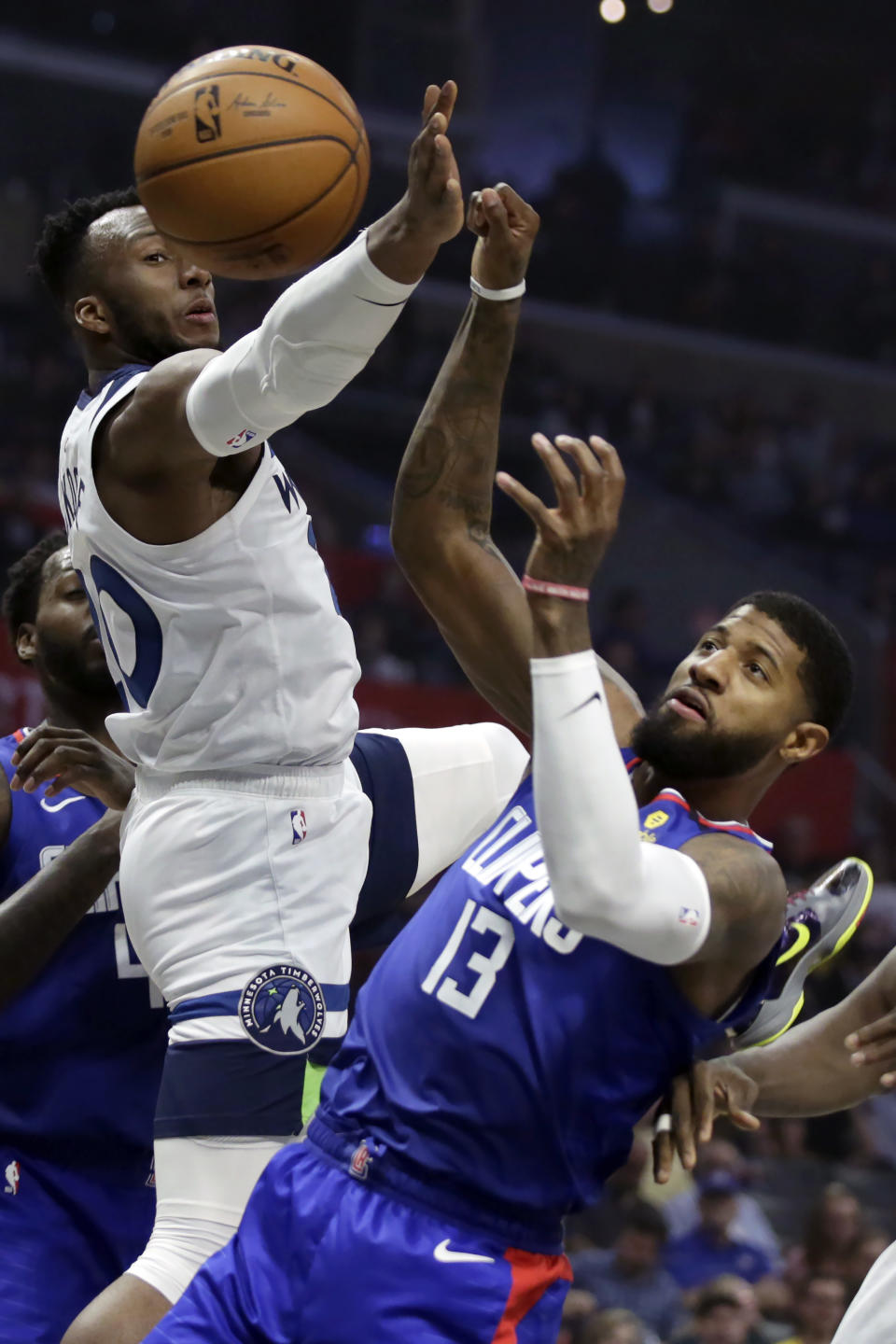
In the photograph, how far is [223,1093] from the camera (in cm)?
301

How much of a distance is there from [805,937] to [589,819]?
1040mm

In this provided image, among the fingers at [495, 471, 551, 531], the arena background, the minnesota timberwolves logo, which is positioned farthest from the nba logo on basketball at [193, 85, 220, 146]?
the arena background

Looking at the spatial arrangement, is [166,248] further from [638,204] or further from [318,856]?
[638,204]

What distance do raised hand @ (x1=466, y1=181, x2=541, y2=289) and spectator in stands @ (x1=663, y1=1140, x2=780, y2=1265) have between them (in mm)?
5288

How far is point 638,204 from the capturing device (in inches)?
669

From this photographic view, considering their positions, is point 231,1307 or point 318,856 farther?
point 318,856

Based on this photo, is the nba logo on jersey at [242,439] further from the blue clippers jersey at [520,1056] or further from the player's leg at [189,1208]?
the player's leg at [189,1208]

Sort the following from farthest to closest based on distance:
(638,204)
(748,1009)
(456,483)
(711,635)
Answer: (638,204) < (456,483) < (711,635) < (748,1009)

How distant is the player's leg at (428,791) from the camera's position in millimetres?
3527

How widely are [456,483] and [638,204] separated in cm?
1441

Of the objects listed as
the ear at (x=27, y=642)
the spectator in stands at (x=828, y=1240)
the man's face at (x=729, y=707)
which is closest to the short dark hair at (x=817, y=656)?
the man's face at (x=729, y=707)

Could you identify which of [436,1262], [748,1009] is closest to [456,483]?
[748,1009]

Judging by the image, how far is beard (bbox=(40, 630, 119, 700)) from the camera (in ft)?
12.5

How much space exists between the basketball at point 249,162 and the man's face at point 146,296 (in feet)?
1.00
